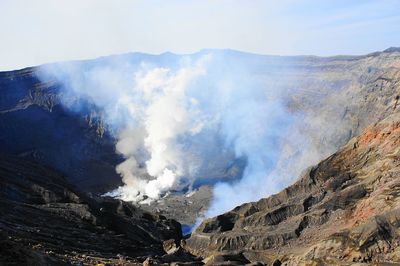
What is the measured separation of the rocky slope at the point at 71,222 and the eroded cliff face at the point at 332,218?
7.57 m

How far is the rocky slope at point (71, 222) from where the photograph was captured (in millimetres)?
58169

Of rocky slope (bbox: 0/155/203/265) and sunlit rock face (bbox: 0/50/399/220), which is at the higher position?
sunlit rock face (bbox: 0/50/399/220)

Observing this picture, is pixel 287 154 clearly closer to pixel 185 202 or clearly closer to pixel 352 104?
pixel 352 104

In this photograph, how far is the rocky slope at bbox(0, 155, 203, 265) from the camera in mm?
58169

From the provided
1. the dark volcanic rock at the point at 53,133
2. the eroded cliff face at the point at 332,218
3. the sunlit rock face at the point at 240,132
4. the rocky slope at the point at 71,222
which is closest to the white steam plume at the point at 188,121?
the sunlit rock face at the point at 240,132

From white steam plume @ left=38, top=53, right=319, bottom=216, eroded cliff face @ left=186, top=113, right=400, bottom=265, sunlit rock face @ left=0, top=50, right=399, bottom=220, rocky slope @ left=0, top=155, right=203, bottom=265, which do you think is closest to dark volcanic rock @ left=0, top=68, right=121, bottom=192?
sunlit rock face @ left=0, top=50, right=399, bottom=220

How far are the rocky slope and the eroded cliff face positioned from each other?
24.8ft

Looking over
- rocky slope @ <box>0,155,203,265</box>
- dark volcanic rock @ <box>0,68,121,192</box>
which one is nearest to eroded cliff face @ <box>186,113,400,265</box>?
rocky slope @ <box>0,155,203,265</box>

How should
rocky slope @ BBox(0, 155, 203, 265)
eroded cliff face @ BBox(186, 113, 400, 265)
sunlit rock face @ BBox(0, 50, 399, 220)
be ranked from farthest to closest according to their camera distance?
1. sunlit rock face @ BBox(0, 50, 399, 220)
2. rocky slope @ BBox(0, 155, 203, 265)
3. eroded cliff face @ BBox(186, 113, 400, 265)

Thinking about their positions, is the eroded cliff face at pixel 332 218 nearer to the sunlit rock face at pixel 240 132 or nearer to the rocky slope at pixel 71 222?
the rocky slope at pixel 71 222

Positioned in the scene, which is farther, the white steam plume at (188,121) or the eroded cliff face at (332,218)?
the white steam plume at (188,121)

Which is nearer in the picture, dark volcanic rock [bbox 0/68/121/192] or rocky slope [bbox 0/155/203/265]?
rocky slope [bbox 0/155/203/265]

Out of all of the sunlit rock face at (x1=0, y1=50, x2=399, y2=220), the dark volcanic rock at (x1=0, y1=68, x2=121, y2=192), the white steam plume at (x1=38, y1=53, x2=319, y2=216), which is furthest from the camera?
the dark volcanic rock at (x1=0, y1=68, x2=121, y2=192)

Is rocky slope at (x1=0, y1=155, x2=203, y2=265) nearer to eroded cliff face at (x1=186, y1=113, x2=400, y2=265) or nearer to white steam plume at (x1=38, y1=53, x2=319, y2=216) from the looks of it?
eroded cliff face at (x1=186, y1=113, x2=400, y2=265)
